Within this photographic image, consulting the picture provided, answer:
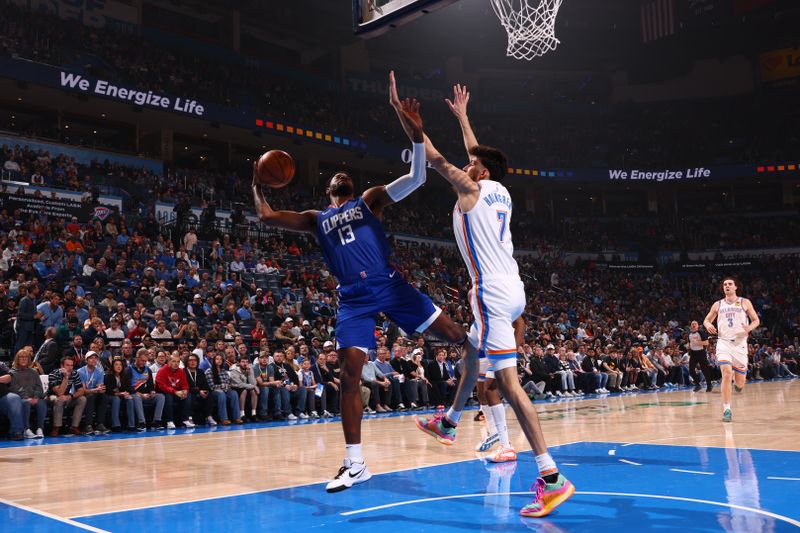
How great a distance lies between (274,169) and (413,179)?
105 cm

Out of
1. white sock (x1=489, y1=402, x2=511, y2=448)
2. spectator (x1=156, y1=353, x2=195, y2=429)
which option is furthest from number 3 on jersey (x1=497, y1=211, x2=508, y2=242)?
spectator (x1=156, y1=353, x2=195, y2=429)

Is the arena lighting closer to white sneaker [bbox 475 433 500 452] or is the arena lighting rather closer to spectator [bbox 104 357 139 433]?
spectator [bbox 104 357 139 433]

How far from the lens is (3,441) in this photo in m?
8.87

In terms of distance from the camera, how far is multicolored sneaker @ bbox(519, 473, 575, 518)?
3803mm

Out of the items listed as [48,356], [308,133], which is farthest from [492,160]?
[308,133]

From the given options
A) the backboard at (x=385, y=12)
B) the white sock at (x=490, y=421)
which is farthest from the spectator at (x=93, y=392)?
the white sock at (x=490, y=421)

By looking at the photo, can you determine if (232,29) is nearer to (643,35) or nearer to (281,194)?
(281,194)

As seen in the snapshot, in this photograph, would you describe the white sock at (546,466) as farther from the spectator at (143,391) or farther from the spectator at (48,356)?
the spectator at (48,356)

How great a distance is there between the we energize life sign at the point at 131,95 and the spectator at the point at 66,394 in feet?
46.4

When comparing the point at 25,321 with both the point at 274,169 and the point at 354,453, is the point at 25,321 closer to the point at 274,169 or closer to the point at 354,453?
the point at 274,169

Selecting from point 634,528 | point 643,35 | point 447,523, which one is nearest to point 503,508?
point 447,523

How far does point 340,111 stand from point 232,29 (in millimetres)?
5965

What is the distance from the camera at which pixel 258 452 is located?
23.5ft

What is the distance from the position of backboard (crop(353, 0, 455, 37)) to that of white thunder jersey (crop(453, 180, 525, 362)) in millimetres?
3698
